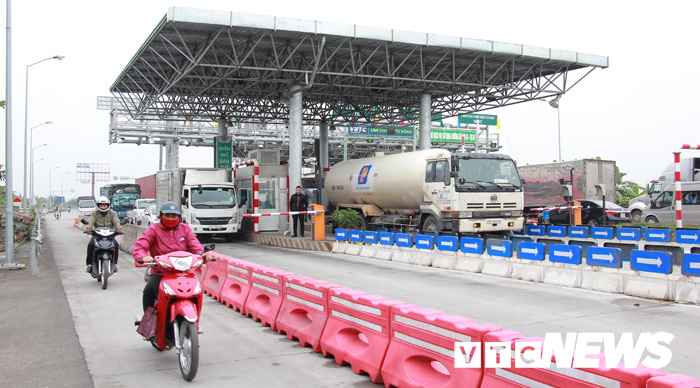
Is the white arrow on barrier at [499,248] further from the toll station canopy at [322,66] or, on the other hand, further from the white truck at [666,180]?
the white truck at [666,180]

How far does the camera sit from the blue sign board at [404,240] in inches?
580

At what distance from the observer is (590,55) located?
2383cm

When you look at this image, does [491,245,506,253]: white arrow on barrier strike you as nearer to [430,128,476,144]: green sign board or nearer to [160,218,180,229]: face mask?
[160,218,180,229]: face mask

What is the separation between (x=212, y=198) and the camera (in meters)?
21.5

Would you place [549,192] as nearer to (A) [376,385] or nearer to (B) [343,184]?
Answer: (B) [343,184]

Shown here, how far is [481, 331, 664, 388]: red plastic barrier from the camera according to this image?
3.08 m

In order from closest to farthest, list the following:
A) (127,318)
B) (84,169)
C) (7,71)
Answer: (127,318) < (7,71) < (84,169)

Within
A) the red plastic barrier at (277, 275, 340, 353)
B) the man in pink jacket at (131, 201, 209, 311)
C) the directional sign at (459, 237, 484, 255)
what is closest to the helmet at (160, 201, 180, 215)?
the man in pink jacket at (131, 201, 209, 311)

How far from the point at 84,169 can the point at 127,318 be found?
11465cm

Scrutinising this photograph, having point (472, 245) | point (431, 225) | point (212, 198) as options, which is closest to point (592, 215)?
point (431, 225)

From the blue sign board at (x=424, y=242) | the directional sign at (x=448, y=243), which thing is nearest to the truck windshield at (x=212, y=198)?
the blue sign board at (x=424, y=242)

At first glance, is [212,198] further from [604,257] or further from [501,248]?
[604,257]

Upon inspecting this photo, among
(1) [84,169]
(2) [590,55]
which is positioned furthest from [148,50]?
(1) [84,169]

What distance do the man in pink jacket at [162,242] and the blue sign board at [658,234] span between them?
14.4 m
